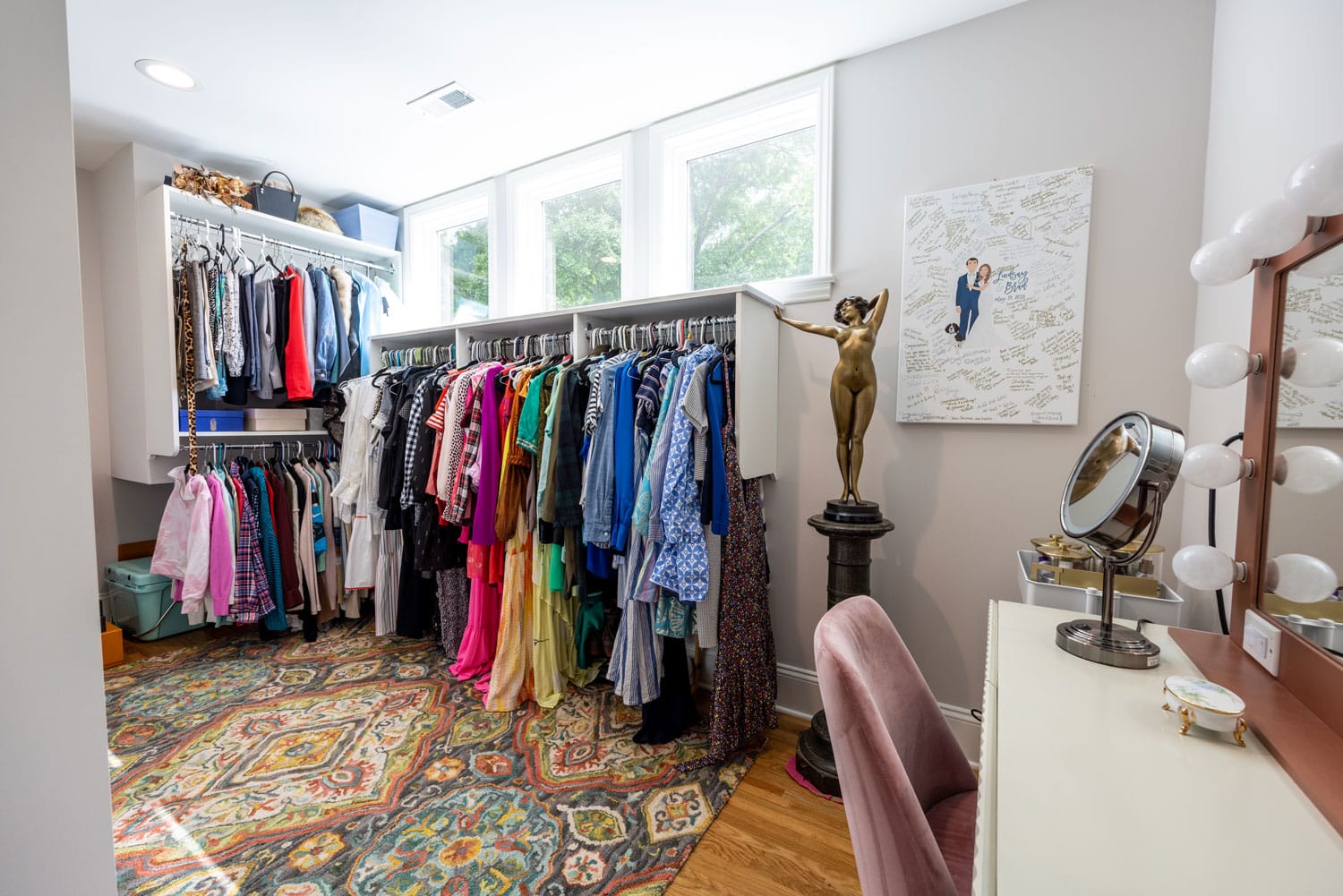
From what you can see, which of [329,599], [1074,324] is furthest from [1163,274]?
[329,599]

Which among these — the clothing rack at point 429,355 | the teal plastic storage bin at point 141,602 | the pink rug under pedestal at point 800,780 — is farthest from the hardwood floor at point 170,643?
the pink rug under pedestal at point 800,780

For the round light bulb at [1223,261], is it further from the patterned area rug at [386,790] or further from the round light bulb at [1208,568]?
the patterned area rug at [386,790]

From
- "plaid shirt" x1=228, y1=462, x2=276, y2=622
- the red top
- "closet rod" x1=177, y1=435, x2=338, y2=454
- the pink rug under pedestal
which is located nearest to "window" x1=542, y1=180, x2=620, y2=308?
the red top

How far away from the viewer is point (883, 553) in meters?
2.10

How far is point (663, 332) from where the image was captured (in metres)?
2.25

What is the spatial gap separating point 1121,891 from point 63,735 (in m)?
1.54

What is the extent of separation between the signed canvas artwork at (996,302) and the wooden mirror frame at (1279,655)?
809 mm

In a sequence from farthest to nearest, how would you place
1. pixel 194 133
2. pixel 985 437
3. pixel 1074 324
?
pixel 194 133, pixel 985 437, pixel 1074 324

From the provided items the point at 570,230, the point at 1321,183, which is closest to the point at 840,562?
the point at 1321,183

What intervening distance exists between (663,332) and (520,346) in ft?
2.56

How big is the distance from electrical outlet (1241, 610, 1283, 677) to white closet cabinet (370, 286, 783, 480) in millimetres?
1265

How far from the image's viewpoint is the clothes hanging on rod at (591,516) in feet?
6.18

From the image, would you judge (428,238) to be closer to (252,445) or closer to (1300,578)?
(252,445)

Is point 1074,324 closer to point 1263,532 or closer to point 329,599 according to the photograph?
point 1263,532
